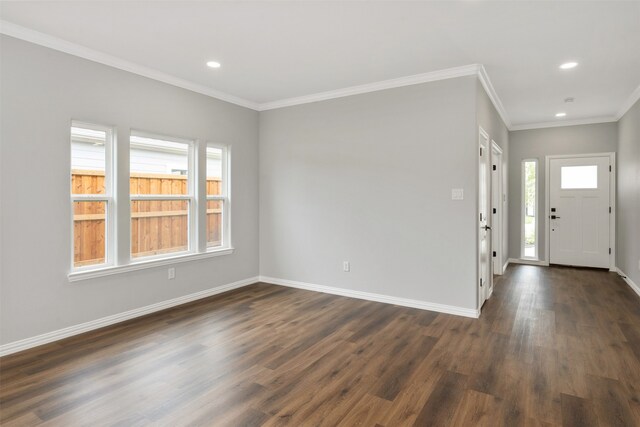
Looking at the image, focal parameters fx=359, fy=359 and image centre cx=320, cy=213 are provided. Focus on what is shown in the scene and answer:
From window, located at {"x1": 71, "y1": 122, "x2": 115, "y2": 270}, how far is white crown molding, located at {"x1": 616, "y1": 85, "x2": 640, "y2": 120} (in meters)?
6.31

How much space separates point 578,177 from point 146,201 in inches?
280

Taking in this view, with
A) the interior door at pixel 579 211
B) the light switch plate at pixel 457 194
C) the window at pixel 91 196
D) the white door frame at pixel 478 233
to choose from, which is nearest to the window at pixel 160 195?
the window at pixel 91 196

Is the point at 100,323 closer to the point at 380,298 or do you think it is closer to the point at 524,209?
the point at 380,298

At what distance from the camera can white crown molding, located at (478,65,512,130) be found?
3875 mm

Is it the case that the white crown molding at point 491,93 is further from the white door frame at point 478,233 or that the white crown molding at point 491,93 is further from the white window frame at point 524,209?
the white window frame at point 524,209

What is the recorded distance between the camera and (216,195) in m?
4.86

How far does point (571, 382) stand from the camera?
250cm

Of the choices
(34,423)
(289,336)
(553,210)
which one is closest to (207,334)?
(289,336)

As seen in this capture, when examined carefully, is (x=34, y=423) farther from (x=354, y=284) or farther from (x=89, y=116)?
(x=354, y=284)

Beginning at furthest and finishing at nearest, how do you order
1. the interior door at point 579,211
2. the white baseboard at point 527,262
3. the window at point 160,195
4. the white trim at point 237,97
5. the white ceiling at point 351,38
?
the white baseboard at point 527,262, the interior door at point 579,211, the window at point 160,195, the white trim at point 237,97, the white ceiling at point 351,38

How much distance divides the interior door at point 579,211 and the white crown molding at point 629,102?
874 millimetres

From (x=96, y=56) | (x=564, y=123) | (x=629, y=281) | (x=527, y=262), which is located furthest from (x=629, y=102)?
(x=96, y=56)

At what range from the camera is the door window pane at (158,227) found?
Result: 12.8 ft

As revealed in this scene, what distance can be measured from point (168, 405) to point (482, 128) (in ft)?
13.3
